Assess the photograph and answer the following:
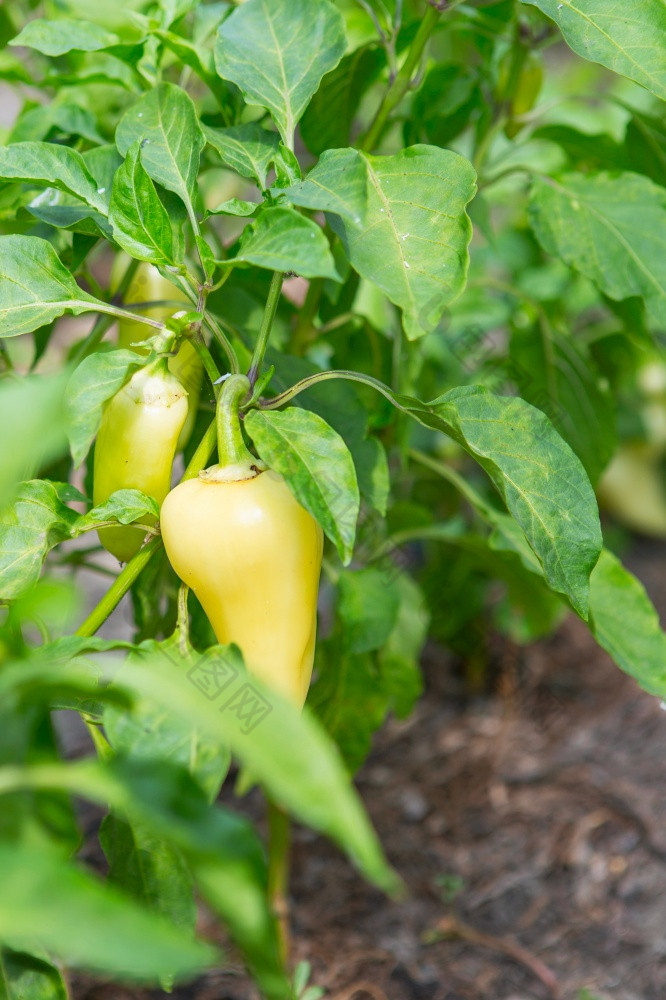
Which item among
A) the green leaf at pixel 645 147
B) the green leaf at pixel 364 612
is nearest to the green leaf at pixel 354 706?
the green leaf at pixel 364 612

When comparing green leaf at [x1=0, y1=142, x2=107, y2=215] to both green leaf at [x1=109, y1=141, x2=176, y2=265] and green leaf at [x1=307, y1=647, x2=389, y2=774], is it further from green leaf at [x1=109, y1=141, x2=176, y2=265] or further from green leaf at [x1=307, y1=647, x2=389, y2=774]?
green leaf at [x1=307, y1=647, x2=389, y2=774]

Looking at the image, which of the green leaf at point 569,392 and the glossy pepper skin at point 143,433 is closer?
the glossy pepper skin at point 143,433

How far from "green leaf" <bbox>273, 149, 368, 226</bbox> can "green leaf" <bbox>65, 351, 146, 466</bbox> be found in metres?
0.15

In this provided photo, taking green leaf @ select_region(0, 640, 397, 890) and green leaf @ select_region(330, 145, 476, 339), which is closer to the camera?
green leaf @ select_region(0, 640, 397, 890)

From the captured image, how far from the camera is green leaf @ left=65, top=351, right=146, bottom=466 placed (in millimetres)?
562

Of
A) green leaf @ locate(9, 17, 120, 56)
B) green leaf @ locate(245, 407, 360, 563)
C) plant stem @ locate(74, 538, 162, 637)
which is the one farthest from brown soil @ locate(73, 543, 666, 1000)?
green leaf @ locate(9, 17, 120, 56)

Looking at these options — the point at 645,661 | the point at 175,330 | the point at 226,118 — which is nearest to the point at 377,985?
the point at 645,661

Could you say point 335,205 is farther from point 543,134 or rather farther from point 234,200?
point 543,134

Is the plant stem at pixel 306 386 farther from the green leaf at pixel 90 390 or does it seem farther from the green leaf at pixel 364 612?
the green leaf at pixel 364 612

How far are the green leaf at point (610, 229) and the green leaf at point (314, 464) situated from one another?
0.34 meters

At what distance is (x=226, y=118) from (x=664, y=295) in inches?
15.3

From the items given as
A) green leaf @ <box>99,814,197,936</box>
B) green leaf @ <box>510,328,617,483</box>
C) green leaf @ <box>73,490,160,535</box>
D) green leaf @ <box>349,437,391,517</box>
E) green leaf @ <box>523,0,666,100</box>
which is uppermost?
green leaf @ <box>523,0,666,100</box>

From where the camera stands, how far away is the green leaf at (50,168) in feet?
1.96

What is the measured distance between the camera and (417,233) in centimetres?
58
